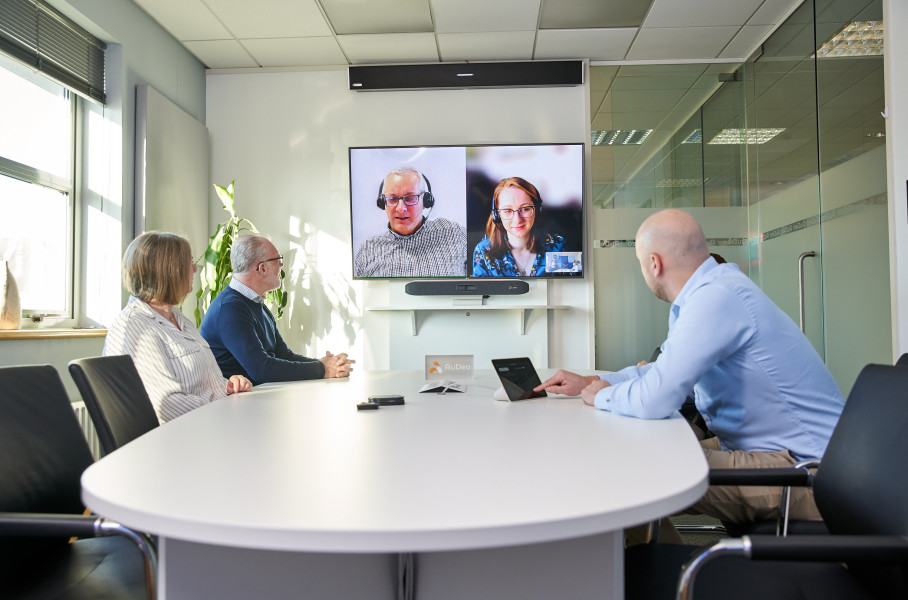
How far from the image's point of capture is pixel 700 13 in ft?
16.3

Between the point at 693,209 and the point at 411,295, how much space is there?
8.00ft

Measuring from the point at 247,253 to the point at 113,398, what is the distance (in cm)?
147

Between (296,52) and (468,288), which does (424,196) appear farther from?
(296,52)

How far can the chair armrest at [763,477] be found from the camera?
1554mm

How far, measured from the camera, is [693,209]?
18.8 feet

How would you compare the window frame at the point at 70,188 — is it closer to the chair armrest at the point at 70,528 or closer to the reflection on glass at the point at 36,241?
the reflection on glass at the point at 36,241

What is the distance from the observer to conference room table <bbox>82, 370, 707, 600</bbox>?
0.92 m

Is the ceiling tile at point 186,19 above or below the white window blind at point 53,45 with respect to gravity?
above

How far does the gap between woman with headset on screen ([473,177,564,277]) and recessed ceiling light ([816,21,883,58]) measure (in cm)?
227

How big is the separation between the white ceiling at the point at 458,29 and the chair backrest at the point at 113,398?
11.3 ft

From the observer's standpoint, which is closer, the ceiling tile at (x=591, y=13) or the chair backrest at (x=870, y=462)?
the chair backrest at (x=870, y=462)

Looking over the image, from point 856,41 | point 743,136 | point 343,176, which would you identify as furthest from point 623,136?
point 343,176

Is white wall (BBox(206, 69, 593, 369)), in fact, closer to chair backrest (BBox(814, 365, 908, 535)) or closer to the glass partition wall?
the glass partition wall

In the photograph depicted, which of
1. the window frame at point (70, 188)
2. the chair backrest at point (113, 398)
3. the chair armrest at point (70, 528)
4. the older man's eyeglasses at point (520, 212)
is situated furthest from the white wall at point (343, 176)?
the chair armrest at point (70, 528)
